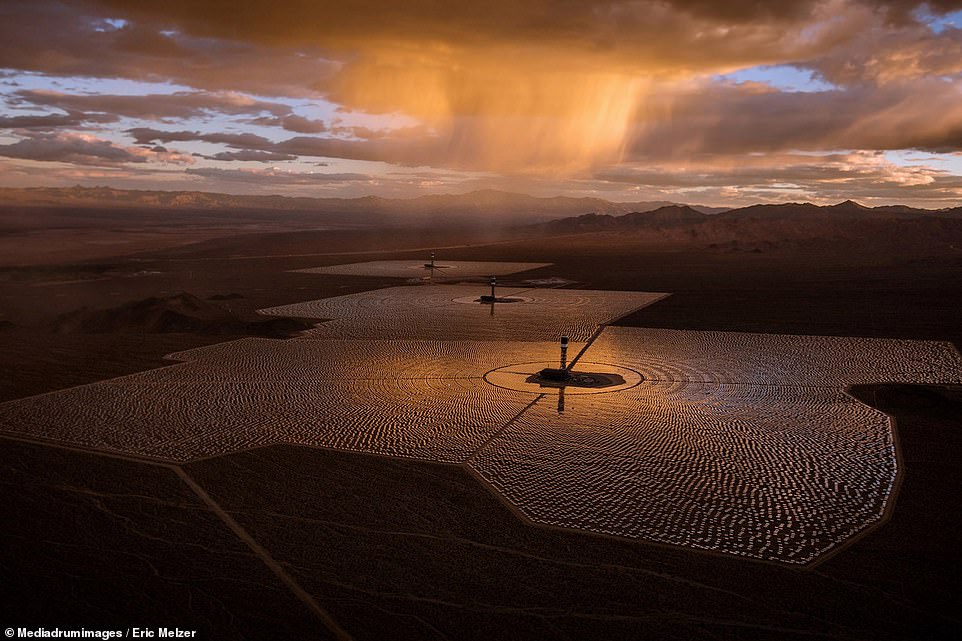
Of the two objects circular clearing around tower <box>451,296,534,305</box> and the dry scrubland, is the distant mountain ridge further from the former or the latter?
the dry scrubland

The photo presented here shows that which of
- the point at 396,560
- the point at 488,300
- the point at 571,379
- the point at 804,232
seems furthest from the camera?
the point at 804,232

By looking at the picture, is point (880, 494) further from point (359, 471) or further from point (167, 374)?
point (167, 374)

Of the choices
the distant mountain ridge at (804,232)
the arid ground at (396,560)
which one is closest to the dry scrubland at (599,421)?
the arid ground at (396,560)

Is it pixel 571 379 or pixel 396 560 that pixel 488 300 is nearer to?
pixel 571 379

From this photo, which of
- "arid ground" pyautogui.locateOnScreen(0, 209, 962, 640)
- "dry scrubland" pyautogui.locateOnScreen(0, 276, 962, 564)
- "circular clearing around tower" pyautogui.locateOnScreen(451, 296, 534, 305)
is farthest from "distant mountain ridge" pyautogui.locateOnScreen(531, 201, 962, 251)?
"arid ground" pyautogui.locateOnScreen(0, 209, 962, 640)

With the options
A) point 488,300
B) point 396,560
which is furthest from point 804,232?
point 396,560

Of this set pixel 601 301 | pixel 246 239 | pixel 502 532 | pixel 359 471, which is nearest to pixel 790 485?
pixel 502 532

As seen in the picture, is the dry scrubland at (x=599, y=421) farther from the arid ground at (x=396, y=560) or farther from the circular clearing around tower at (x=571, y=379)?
the arid ground at (x=396, y=560)

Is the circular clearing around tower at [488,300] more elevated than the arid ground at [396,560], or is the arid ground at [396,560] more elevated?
the circular clearing around tower at [488,300]
